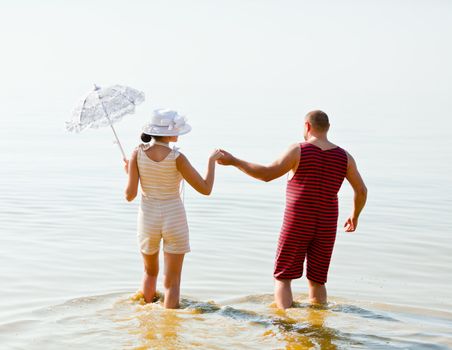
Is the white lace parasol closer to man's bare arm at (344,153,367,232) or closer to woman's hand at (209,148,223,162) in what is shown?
woman's hand at (209,148,223,162)

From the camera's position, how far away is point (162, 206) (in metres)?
7.70

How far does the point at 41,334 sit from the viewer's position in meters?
7.25

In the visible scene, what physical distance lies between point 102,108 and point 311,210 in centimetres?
203

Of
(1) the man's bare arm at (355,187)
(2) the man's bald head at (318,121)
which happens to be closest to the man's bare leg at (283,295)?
(1) the man's bare arm at (355,187)

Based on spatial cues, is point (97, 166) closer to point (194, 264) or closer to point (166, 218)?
point (194, 264)

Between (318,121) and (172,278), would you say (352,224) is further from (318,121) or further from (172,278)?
(172,278)

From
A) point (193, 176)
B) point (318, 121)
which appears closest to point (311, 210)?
point (318, 121)

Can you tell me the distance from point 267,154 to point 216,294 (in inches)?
578

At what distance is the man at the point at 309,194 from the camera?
25.7 ft

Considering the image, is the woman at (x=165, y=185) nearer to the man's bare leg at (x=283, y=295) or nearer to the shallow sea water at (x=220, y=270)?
the shallow sea water at (x=220, y=270)

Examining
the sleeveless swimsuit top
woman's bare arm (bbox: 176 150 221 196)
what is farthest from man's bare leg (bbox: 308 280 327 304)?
the sleeveless swimsuit top

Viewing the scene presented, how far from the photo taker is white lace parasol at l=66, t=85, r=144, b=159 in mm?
8125

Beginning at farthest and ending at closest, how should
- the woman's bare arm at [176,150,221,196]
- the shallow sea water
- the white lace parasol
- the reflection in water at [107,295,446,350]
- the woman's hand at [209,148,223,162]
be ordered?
1. the white lace parasol
2. the woman's hand at [209,148,223,162]
3. the woman's bare arm at [176,150,221,196]
4. the shallow sea water
5. the reflection in water at [107,295,446,350]

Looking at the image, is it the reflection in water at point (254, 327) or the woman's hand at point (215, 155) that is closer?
the reflection in water at point (254, 327)
